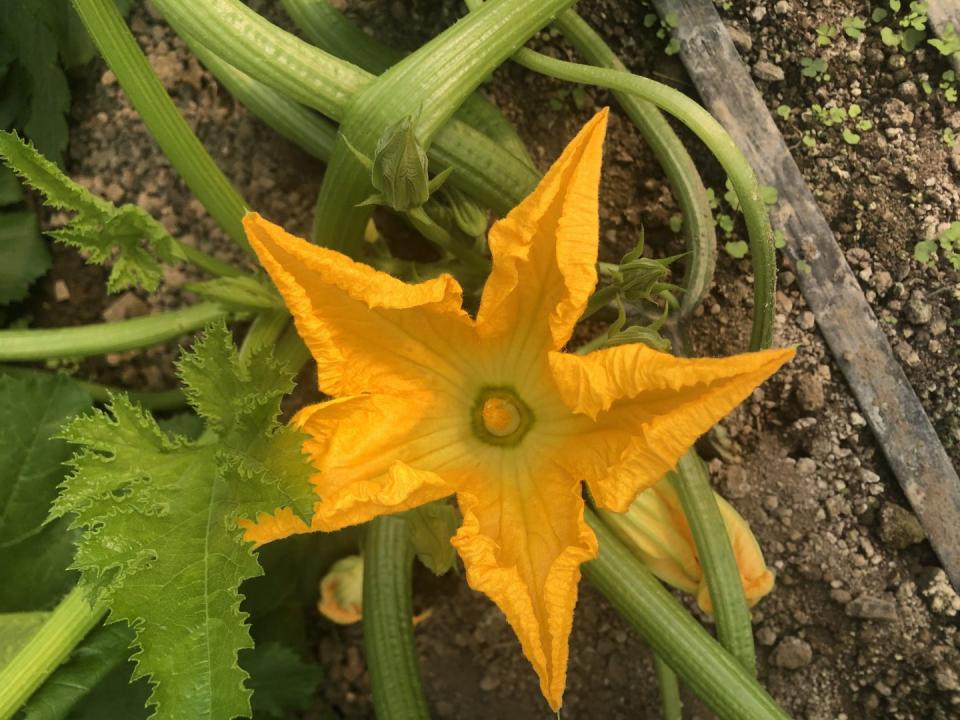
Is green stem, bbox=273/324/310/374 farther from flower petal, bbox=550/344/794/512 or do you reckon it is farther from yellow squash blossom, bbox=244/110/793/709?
flower petal, bbox=550/344/794/512

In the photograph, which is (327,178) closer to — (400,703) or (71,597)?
(71,597)

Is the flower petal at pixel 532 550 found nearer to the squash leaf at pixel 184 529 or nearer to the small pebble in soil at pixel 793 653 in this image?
the squash leaf at pixel 184 529

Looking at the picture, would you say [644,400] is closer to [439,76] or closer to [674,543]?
[439,76]

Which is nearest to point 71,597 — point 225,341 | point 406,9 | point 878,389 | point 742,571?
point 225,341

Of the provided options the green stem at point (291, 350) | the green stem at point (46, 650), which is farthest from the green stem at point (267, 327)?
the green stem at point (46, 650)

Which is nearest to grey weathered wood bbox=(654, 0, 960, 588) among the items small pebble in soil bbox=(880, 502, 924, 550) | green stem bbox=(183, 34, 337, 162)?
small pebble in soil bbox=(880, 502, 924, 550)

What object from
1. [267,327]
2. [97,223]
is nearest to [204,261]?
[267,327]

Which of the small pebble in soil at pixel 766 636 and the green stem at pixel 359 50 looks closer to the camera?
the green stem at pixel 359 50
